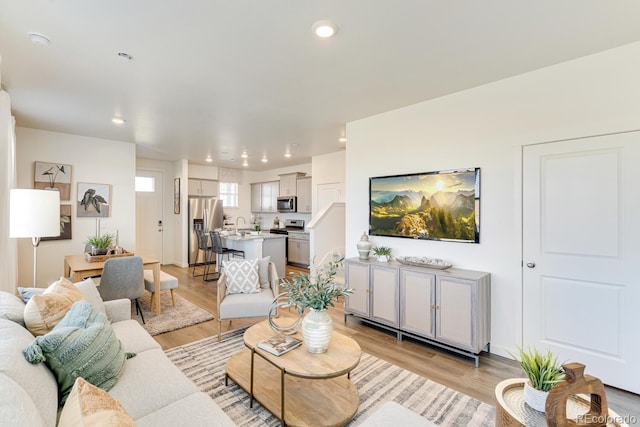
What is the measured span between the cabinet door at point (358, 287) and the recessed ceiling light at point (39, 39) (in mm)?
3364

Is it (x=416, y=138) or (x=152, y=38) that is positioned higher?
(x=152, y=38)

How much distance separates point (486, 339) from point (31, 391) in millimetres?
3254

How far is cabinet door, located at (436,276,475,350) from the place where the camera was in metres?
2.72

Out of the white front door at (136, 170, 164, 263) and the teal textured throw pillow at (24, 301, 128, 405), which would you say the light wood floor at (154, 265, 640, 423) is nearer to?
the teal textured throw pillow at (24, 301, 128, 405)

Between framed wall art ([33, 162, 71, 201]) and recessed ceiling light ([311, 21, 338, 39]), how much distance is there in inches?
188

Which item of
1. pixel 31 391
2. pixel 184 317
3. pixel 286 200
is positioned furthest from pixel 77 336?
pixel 286 200

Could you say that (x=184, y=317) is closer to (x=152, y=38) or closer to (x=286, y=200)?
(x=152, y=38)

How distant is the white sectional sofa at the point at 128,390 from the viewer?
37.4 inches

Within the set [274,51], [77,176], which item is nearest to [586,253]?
[274,51]

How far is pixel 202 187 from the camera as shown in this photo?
7703mm

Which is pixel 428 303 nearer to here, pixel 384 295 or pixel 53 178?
pixel 384 295

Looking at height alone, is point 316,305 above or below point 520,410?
above

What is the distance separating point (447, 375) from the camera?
8.30 feet

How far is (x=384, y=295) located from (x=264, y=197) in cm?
588
